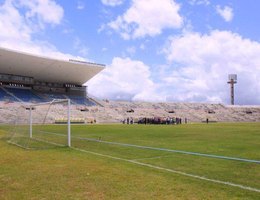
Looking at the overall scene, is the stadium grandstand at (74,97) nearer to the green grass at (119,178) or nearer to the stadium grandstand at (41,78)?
the stadium grandstand at (41,78)

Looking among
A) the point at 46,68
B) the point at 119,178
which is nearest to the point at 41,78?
the point at 46,68

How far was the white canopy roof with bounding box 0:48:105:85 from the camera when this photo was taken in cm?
6117

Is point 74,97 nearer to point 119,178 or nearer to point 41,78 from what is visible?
point 41,78

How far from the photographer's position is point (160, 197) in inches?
238

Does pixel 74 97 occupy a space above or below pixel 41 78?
below

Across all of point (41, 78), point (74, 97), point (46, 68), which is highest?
point (46, 68)

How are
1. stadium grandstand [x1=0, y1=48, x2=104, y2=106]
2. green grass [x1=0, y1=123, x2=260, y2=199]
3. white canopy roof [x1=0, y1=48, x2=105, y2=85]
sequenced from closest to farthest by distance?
1. green grass [x1=0, y1=123, x2=260, y2=199]
2. white canopy roof [x1=0, y1=48, x2=105, y2=85]
3. stadium grandstand [x1=0, y1=48, x2=104, y2=106]

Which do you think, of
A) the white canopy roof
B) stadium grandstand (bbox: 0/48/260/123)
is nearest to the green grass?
stadium grandstand (bbox: 0/48/260/123)

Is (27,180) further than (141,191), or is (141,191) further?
(27,180)

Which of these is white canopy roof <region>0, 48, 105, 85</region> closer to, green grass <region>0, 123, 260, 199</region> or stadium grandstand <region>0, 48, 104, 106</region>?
stadium grandstand <region>0, 48, 104, 106</region>

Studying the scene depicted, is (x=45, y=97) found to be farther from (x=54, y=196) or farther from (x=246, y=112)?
(x=54, y=196)

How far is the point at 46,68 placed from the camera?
69188 millimetres

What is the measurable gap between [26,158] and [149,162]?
4.73 m

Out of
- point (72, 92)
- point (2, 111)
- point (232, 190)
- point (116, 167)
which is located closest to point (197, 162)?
point (116, 167)
